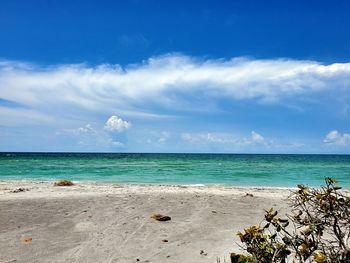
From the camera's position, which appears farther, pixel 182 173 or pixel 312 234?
pixel 182 173

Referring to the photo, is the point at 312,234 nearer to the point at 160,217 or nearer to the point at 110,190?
the point at 160,217

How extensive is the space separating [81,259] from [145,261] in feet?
4.14

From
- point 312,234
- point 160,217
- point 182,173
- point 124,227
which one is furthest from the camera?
point 182,173

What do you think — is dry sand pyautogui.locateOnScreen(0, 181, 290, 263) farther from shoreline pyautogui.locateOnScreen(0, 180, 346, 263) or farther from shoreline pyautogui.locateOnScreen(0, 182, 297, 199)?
shoreline pyautogui.locateOnScreen(0, 182, 297, 199)

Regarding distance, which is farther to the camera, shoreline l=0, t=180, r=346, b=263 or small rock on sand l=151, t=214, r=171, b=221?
small rock on sand l=151, t=214, r=171, b=221

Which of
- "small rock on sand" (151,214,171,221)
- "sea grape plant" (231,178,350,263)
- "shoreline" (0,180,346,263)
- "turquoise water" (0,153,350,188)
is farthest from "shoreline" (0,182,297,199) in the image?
"sea grape plant" (231,178,350,263)

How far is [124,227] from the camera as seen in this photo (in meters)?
8.88

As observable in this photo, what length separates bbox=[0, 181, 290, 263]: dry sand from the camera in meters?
7.25

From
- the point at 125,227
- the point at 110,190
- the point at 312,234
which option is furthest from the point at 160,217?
the point at 110,190

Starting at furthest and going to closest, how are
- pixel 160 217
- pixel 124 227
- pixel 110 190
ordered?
pixel 110 190 → pixel 160 217 → pixel 124 227

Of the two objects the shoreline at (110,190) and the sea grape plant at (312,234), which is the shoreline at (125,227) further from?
the sea grape plant at (312,234)

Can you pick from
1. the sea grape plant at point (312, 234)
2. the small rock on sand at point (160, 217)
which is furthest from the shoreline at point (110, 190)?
the sea grape plant at point (312, 234)

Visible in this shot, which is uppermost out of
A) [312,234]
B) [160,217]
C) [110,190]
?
[312,234]

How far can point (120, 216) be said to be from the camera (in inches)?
383
